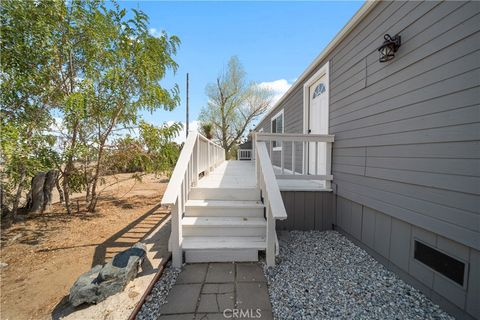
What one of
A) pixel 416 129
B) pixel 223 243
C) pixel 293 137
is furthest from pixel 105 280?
pixel 416 129

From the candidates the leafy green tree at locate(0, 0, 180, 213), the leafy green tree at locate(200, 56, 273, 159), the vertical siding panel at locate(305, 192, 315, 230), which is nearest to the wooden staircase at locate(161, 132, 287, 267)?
the vertical siding panel at locate(305, 192, 315, 230)

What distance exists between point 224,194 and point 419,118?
2422mm

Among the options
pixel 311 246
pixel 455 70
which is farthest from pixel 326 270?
pixel 455 70

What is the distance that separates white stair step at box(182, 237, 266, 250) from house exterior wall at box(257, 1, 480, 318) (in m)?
1.47

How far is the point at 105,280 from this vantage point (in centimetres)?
180

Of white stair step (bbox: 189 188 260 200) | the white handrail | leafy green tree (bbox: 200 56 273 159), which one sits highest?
leafy green tree (bbox: 200 56 273 159)

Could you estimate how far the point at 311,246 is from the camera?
287 centimetres

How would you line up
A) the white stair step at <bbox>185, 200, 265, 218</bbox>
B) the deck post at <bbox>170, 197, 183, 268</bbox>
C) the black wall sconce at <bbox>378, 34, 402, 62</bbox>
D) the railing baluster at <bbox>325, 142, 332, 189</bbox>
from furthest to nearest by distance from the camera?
the railing baluster at <bbox>325, 142, 332, 189</bbox> < the white stair step at <bbox>185, 200, 265, 218</bbox> < the deck post at <bbox>170, 197, 183, 268</bbox> < the black wall sconce at <bbox>378, 34, 402, 62</bbox>

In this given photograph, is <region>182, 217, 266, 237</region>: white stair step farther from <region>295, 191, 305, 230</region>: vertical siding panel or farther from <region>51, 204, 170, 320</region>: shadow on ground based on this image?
<region>295, 191, 305, 230</region>: vertical siding panel

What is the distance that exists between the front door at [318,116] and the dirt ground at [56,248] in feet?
10.9

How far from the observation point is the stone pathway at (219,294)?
1.67 metres

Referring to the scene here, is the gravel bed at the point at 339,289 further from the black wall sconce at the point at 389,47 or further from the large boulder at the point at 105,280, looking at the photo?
the black wall sconce at the point at 389,47

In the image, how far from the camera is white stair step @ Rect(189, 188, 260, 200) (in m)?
3.08

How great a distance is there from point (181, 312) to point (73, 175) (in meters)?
3.72
